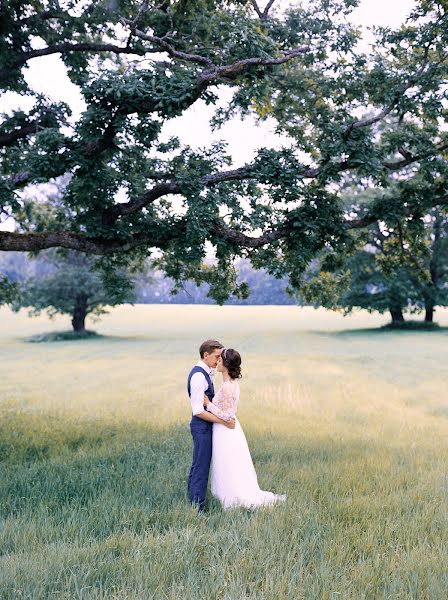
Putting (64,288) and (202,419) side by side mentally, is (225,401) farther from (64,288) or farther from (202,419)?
(64,288)

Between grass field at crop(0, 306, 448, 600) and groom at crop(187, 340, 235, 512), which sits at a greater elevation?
groom at crop(187, 340, 235, 512)

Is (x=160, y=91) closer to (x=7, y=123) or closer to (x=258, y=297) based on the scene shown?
(x=7, y=123)

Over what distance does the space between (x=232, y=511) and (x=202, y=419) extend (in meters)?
1.25

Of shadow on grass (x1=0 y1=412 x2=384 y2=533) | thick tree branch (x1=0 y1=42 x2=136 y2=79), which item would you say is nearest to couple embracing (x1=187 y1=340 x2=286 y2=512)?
shadow on grass (x1=0 y1=412 x2=384 y2=533)

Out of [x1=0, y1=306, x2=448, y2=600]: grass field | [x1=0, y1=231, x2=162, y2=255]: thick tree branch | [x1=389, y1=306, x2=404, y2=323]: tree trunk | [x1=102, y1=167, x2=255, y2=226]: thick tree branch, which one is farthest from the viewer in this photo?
[x1=389, y1=306, x2=404, y2=323]: tree trunk

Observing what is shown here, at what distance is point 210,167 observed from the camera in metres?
12.5

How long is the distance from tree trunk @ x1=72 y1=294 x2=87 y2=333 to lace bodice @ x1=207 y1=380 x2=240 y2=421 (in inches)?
1712

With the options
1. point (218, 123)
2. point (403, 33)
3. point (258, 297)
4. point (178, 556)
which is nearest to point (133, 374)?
point (218, 123)

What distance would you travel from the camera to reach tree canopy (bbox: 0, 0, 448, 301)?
984 cm

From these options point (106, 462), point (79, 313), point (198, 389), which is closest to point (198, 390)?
point (198, 389)

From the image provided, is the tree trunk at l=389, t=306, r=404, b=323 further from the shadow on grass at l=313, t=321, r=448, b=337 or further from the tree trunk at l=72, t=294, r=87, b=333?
the tree trunk at l=72, t=294, r=87, b=333

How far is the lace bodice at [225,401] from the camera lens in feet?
23.6

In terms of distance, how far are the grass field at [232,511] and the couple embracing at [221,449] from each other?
1.03 feet

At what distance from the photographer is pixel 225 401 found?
23.7 feet
